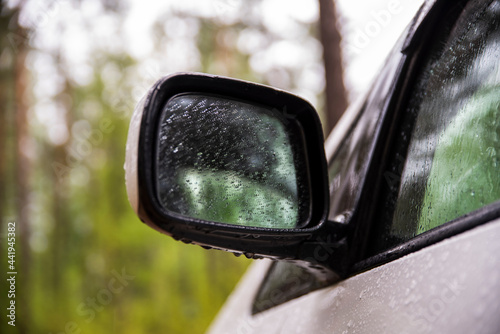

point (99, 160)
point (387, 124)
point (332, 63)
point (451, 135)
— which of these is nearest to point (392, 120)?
point (387, 124)

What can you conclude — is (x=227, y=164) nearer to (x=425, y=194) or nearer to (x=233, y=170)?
(x=233, y=170)

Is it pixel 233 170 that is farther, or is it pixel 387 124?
pixel 387 124

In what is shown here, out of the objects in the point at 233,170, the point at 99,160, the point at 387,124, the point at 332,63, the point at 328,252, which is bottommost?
the point at 99,160

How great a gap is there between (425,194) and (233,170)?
429mm

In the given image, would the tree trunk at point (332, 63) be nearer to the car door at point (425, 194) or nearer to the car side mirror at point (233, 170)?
the car door at point (425, 194)

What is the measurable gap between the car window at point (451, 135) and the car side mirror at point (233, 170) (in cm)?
19

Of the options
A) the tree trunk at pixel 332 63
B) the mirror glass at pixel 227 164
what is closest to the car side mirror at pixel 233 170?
the mirror glass at pixel 227 164

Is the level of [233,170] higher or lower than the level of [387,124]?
lower

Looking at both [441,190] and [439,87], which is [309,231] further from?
[439,87]

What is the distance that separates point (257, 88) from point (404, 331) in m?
0.63

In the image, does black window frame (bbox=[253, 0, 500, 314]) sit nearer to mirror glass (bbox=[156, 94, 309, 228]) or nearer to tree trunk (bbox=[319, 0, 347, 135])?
mirror glass (bbox=[156, 94, 309, 228])

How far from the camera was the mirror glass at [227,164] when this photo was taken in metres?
1.04

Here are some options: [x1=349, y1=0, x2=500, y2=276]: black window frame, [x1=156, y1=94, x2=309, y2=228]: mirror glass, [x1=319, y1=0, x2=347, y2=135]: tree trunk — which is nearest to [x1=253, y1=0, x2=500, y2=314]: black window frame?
[x1=349, y1=0, x2=500, y2=276]: black window frame

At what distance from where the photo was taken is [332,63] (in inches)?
319
